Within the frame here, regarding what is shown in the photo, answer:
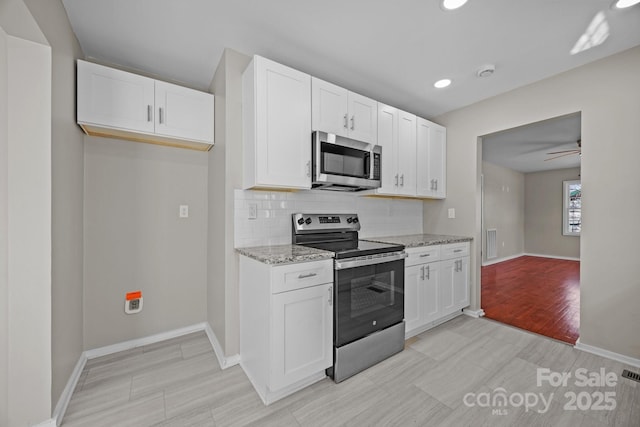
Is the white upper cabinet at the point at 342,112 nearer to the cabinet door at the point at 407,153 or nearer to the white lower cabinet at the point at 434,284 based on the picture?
the cabinet door at the point at 407,153

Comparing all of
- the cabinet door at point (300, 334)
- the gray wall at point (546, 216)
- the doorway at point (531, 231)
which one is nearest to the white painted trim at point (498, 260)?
the doorway at point (531, 231)

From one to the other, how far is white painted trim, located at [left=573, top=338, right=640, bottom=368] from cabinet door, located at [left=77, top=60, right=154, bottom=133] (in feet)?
13.4

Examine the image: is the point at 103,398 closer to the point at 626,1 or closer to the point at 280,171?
the point at 280,171

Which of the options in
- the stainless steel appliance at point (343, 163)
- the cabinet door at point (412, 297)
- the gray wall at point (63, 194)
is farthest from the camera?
the cabinet door at point (412, 297)

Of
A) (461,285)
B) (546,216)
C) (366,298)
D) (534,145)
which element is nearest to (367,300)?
(366,298)

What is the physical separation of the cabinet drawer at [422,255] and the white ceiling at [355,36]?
1.66 metres

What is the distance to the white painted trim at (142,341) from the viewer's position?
2.22 m

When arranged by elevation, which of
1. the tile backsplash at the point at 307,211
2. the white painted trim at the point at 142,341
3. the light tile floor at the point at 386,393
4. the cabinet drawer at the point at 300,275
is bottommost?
the light tile floor at the point at 386,393

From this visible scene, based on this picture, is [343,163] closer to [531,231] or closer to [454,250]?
[454,250]

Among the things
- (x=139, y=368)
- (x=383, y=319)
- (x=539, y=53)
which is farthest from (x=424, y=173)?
(x=139, y=368)

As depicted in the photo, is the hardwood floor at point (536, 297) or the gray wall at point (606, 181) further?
the hardwood floor at point (536, 297)

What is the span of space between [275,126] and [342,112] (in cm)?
70

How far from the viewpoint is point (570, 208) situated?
681 centimetres

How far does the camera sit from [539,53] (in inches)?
84.9
